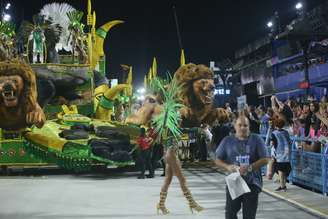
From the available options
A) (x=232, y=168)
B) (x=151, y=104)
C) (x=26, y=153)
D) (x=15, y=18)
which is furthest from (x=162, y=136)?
(x=15, y=18)

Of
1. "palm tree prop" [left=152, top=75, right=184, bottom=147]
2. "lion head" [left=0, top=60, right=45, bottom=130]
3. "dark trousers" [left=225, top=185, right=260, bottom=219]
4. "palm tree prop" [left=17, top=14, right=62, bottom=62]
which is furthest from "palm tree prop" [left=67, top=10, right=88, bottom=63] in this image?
"dark trousers" [left=225, top=185, right=260, bottom=219]

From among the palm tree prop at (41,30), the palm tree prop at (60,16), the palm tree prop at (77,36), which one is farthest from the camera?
the palm tree prop at (60,16)

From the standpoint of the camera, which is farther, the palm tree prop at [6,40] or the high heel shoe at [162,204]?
the palm tree prop at [6,40]

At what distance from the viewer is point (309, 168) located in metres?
12.3

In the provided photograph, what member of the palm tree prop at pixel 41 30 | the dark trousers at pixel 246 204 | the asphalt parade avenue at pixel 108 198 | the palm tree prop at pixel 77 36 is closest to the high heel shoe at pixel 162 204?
the asphalt parade avenue at pixel 108 198

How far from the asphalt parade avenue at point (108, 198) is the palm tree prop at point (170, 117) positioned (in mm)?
1500

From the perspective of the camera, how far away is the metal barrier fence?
11.4 meters

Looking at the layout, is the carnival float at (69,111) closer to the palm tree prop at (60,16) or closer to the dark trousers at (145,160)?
the dark trousers at (145,160)

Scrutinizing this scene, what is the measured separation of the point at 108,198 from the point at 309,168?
470cm

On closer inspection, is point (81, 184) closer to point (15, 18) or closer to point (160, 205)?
point (160, 205)

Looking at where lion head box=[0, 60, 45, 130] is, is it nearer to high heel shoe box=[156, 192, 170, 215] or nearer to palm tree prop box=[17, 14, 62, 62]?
high heel shoe box=[156, 192, 170, 215]

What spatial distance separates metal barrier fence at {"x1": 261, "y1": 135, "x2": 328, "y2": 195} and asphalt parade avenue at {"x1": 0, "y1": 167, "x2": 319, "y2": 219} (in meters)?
1.07

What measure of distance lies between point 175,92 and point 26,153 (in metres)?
9.90

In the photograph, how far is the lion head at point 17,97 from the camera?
10.3 metres
